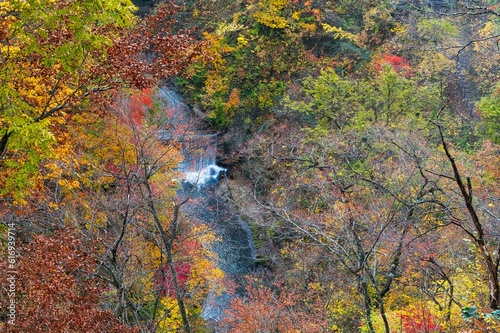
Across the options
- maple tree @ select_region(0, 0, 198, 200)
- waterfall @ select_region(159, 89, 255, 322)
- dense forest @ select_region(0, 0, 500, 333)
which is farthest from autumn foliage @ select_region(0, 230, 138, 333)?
waterfall @ select_region(159, 89, 255, 322)

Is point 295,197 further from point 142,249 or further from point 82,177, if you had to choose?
point 82,177

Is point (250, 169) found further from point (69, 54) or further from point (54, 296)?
point (69, 54)

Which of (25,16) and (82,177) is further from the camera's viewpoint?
(82,177)

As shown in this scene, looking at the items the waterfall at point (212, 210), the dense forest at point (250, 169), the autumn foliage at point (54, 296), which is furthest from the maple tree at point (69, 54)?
the waterfall at point (212, 210)

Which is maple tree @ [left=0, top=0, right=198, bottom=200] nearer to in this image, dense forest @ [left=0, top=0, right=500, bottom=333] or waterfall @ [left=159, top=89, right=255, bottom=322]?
dense forest @ [left=0, top=0, right=500, bottom=333]

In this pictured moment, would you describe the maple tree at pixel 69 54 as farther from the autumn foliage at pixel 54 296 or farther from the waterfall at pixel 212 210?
the waterfall at pixel 212 210

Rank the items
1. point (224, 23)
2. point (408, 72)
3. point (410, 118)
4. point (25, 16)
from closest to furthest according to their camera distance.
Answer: point (25, 16) → point (410, 118) → point (408, 72) → point (224, 23)

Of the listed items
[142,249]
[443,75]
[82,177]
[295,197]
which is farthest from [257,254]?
[443,75]
